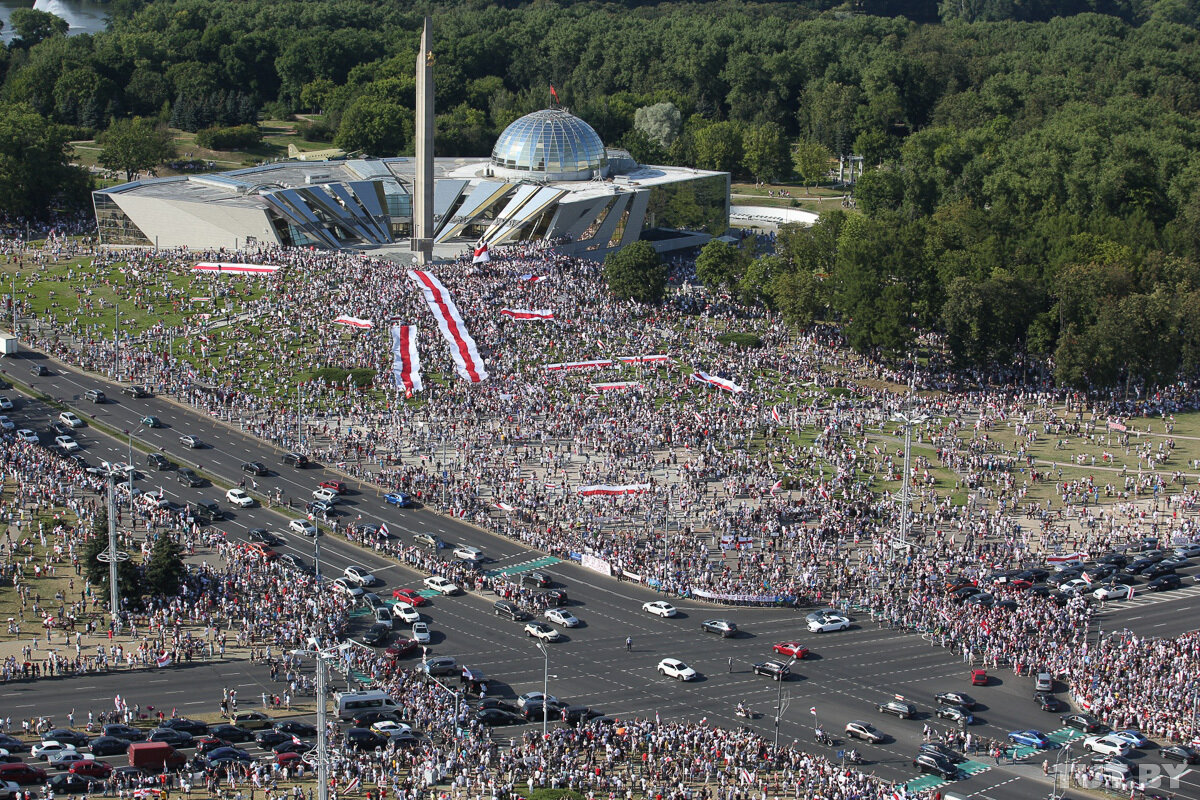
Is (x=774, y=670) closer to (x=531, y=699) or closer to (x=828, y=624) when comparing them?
(x=828, y=624)

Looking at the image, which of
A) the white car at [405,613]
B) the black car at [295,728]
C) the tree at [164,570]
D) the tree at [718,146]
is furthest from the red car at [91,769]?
the tree at [718,146]

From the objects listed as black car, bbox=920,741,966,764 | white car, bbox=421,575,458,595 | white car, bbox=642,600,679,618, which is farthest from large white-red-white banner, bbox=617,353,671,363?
black car, bbox=920,741,966,764

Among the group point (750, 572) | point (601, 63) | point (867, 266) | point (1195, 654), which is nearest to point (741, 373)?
point (867, 266)

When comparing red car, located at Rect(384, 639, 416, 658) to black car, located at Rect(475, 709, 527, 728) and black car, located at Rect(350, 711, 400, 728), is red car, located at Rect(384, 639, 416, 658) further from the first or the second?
black car, located at Rect(475, 709, 527, 728)

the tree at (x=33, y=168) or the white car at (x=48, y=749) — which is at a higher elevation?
the tree at (x=33, y=168)

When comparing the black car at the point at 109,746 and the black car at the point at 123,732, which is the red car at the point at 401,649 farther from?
the black car at the point at 109,746
